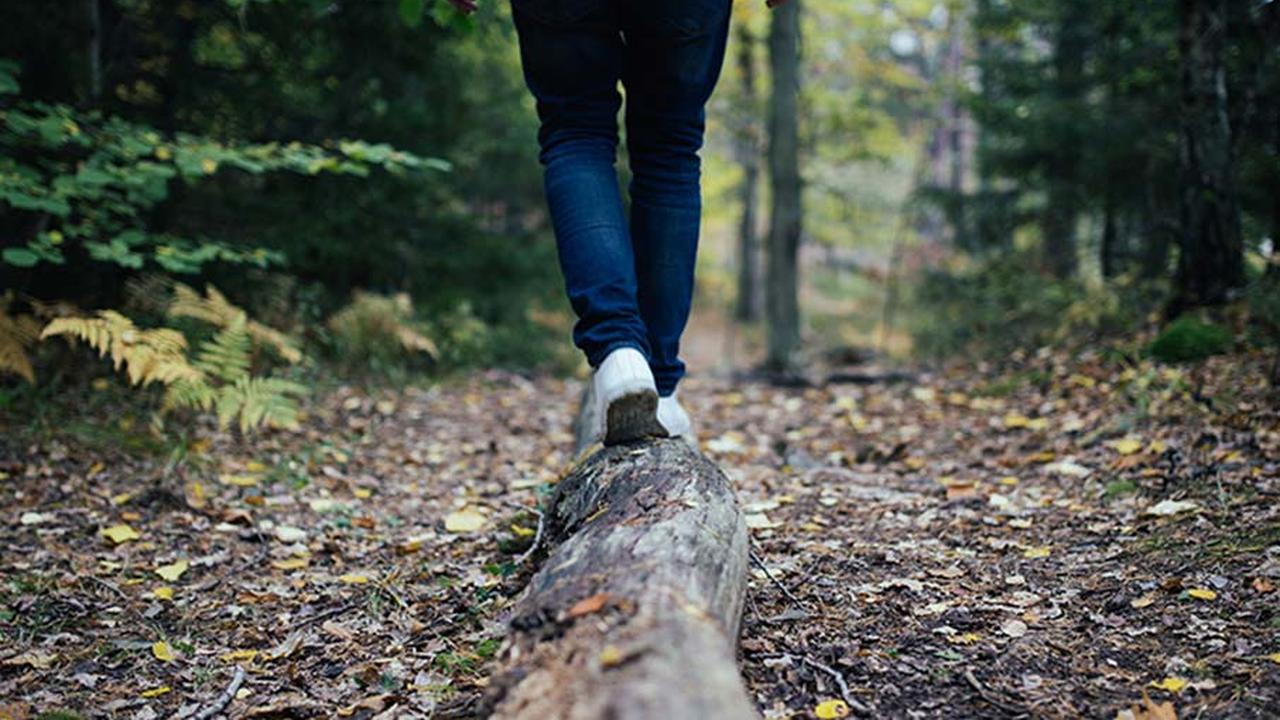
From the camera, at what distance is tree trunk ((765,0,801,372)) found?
767 cm

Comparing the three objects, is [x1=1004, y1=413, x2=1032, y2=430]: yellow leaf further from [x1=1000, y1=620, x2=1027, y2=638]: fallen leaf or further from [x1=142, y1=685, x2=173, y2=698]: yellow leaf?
[x1=142, y1=685, x2=173, y2=698]: yellow leaf

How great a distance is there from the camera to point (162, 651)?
1998 mm

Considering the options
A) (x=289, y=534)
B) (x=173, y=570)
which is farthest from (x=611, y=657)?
(x=289, y=534)

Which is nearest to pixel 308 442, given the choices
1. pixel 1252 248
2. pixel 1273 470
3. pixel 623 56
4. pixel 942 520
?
pixel 623 56

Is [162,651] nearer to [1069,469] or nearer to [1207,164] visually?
[1069,469]

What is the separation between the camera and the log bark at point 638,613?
3.92ft

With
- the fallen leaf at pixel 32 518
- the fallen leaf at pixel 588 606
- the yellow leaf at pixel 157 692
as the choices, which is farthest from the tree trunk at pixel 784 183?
the fallen leaf at pixel 588 606

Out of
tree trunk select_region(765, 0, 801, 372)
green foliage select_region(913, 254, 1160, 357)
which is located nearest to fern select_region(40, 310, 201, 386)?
green foliage select_region(913, 254, 1160, 357)

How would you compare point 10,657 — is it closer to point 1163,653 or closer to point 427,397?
point 1163,653

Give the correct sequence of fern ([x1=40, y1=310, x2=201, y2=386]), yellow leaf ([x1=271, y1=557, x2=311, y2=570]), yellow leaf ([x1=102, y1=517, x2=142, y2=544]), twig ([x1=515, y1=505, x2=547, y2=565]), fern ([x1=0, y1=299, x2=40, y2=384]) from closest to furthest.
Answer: twig ([x1=515, y1=505, x2=547, y2=565]), yellow leaf ([x1=271, y1=557, x2=311, y2=570]), yellow leaf ([x1=102, y1=517, x2=142, y2=544]), fern ([x1=40, y1=310, x2=201, y2=386]), fern ([x1=0, y1=299, x2=40, y2=384])

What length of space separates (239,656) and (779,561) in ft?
4.40

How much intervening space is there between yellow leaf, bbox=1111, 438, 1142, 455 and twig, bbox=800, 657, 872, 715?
6.55 ft

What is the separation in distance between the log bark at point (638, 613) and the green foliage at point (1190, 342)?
3.05m

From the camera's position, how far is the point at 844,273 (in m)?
26.4
